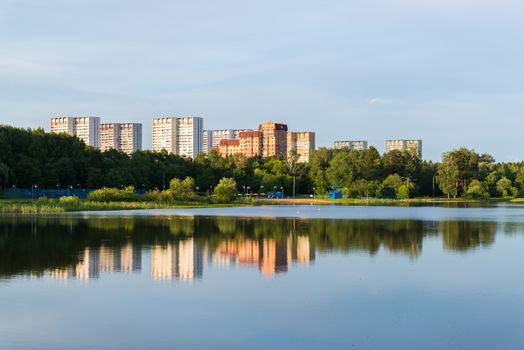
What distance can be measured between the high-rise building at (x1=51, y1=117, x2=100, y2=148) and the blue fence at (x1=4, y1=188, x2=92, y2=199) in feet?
325

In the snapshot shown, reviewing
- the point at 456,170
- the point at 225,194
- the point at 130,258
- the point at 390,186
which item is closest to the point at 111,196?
the point at 225,194

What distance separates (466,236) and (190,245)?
1662cm

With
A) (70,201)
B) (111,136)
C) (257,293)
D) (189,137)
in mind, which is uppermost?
(189,137)

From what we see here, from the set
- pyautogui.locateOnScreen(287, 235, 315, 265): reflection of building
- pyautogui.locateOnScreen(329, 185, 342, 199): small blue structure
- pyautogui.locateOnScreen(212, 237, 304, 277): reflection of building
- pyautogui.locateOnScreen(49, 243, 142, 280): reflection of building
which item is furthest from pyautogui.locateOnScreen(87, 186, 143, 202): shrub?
pyautogui.locateOnScreen(329, 185, 342, 199): small blue structure

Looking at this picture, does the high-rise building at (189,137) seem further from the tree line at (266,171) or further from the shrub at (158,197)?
the shrub at (158,197)

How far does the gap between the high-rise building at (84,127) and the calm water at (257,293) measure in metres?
160

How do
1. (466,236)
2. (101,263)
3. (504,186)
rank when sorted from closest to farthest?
(101,263)
(466,236)
(504,186)

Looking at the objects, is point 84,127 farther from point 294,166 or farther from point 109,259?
point 109,259

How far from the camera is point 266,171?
457 ft

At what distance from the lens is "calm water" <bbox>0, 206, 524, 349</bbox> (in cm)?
1320

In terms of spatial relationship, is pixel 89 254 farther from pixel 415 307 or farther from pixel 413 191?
pixel 413 191

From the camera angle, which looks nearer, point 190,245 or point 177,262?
point 177,262

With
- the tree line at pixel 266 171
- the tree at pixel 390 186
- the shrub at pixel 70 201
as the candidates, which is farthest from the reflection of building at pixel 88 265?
the tree at pixel 390 186

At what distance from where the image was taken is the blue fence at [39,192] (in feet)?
265
